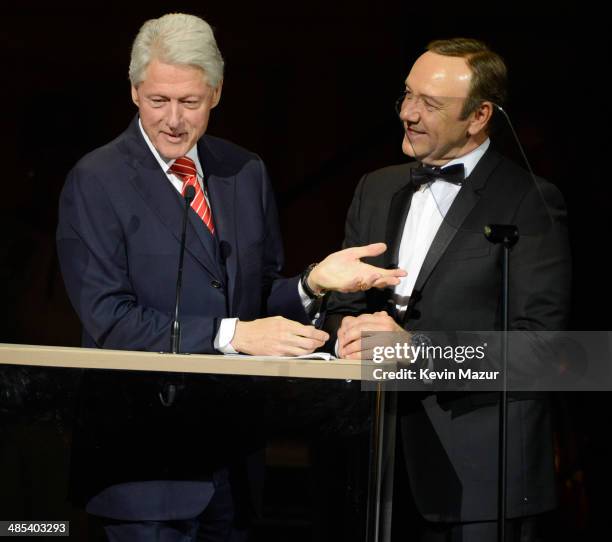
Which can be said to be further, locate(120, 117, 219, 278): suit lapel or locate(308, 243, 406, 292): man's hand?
locate(120, 117, 219, 278): suit lapel

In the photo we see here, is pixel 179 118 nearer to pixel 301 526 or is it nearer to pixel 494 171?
pixel 494 171

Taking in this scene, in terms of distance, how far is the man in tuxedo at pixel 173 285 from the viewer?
2227mm

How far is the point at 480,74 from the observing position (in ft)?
9.52

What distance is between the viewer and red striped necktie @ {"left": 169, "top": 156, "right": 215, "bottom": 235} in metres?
2.68

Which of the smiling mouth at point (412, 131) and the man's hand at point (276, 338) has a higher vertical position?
the smiling mouth at point (412, 131)

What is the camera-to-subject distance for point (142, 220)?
2.58 meters

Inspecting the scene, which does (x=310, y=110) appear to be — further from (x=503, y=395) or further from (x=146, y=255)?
(x=503, y=395)

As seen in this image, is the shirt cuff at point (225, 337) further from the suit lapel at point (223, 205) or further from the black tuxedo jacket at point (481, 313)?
the black tuxedo jacket at point (481, 313)

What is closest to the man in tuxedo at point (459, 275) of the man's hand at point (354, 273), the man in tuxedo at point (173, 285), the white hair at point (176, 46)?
the man's hand at point (354, 273)

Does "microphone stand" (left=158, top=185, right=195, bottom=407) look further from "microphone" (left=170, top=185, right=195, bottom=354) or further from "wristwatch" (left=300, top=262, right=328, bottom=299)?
"wristwatch" (left=300, top=262, right=328, bottom=299)

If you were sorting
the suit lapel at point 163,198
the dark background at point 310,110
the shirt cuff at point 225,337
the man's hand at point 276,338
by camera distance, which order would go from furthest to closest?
the dark background at point 310,110 < the suit lapel at point 163,198 < the shirt cuff at point 225,337 < the man's hand at point 276,338

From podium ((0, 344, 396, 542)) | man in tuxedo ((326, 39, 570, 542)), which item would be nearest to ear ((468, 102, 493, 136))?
man in tuxedo ((326, 39, 570, 542))

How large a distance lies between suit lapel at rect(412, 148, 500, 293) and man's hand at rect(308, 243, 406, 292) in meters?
0.30

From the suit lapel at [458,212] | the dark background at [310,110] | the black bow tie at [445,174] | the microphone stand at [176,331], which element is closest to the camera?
the microphone stand at [176,331]
